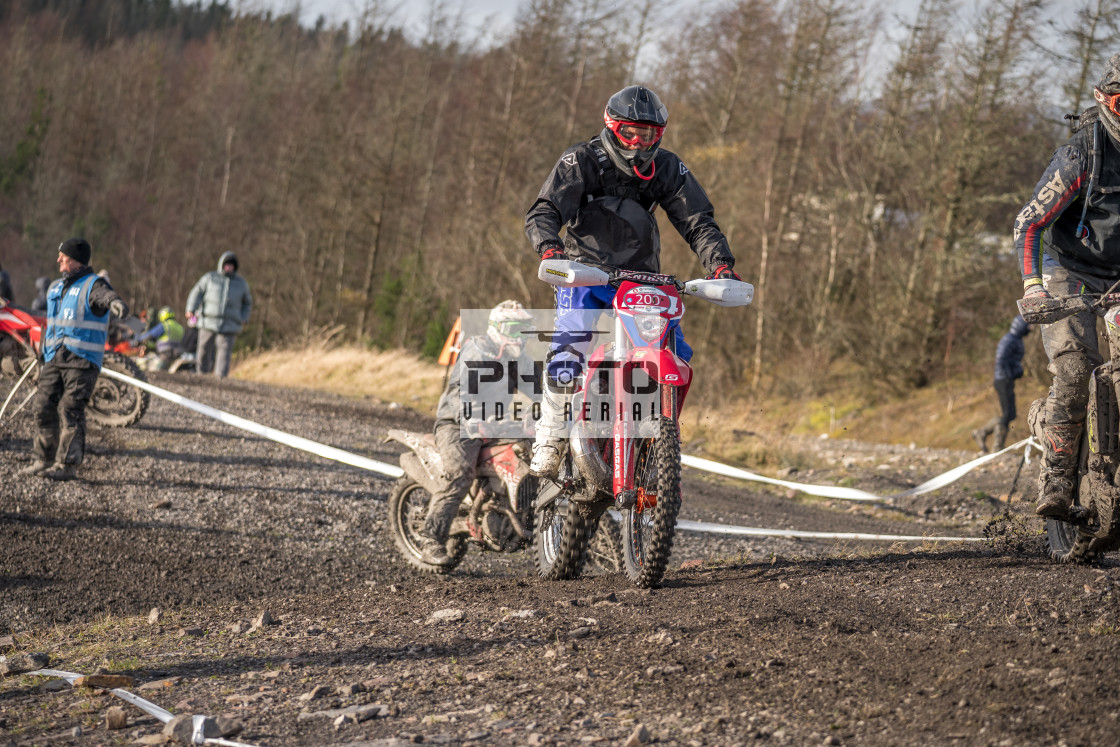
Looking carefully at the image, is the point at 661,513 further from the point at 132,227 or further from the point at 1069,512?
the point at 132,227

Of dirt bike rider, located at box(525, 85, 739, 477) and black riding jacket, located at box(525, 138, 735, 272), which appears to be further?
black riding jacket, located at box(525, 138, 735, 272)

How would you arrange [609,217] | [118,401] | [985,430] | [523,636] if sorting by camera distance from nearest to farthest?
1. [523,636]
2. [609,217]
3. [118,401]
4. [985,430]

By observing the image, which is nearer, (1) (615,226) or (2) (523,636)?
(2) (523,636)

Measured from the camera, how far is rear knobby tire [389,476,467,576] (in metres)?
7.28

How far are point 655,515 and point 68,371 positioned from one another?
632 cm

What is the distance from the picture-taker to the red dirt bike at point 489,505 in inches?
259

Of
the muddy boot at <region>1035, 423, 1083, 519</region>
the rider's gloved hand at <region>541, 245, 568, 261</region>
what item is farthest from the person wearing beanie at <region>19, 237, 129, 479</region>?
the muddy boot at <region>1035, 423, 1083, 519</region>

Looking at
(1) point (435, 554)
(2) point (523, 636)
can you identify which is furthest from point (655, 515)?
(1) point (435, 554)

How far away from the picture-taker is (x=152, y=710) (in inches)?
143

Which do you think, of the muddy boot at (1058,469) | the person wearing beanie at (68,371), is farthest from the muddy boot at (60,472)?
the muddy boot at (1058,469)

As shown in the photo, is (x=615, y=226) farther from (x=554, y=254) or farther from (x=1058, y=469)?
(x=1058, y=469)

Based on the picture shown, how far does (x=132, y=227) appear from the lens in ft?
191

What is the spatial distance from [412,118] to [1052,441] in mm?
44418

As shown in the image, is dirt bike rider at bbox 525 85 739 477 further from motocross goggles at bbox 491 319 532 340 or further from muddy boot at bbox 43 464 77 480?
muddy boot at bbox 43 464 77 480
